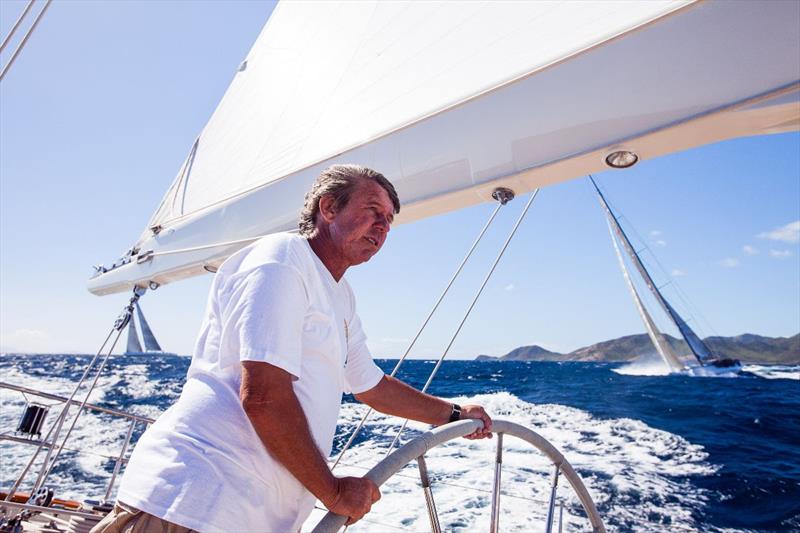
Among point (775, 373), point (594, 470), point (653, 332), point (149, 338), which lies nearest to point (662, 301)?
point (653, 332)

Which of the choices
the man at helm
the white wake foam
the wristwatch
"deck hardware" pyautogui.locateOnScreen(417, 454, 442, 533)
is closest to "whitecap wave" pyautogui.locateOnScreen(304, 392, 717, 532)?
the white wake foam

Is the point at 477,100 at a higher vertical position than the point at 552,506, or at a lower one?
higher

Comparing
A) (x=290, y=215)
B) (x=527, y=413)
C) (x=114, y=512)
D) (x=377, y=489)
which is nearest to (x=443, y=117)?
(x=290, y=215)

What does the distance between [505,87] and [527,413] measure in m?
9.88

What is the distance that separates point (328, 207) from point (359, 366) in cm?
38

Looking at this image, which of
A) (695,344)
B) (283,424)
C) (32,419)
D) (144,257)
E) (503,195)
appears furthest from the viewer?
(695,344)

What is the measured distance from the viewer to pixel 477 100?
1.15 meters

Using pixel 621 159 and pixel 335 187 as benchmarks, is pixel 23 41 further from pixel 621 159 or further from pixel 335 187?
pixel 621 159

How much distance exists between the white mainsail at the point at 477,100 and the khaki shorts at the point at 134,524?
3.14 feet

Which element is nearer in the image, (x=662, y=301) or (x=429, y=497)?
(x=429, y=497)

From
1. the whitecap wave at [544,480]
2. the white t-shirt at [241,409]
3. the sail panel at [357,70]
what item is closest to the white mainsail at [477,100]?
the sail panel at [357,70]

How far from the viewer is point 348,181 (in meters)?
0.88

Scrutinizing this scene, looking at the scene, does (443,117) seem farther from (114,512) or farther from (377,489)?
(114,512)

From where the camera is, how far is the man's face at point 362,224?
0.85 metres
